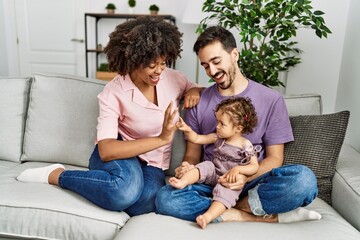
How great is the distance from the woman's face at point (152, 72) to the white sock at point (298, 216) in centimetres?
72

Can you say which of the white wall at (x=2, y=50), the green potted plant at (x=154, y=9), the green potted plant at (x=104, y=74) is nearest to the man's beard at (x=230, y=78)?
the green potted plant at (x=104, y=74)

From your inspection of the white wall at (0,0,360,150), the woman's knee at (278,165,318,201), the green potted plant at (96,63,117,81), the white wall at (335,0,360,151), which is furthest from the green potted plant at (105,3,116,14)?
the woman's knee at (278,165,318,201)

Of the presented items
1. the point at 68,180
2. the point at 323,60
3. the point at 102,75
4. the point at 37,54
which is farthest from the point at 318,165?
the point at 37,54

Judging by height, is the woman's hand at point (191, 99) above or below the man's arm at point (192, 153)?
above

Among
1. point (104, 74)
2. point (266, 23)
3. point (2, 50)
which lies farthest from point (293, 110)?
point (2, 50)

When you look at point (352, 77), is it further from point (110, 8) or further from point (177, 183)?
point (110, 8)

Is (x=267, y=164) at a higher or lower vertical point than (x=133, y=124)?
lower

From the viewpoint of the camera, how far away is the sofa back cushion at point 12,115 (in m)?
1.76

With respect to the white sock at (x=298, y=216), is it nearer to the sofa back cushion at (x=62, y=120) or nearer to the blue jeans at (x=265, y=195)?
the blue jeans at (x=265, y=195)

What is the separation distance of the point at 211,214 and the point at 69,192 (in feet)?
1.93

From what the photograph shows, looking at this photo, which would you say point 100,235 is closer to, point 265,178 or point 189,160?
point 189,160

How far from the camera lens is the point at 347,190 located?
131 cm

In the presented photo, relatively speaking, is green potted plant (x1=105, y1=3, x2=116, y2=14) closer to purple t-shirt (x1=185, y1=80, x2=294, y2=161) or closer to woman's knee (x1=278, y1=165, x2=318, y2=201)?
purple t-shirt (x1=185, y1=80, x2=294, y2=161)

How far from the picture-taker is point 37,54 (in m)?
3.96
